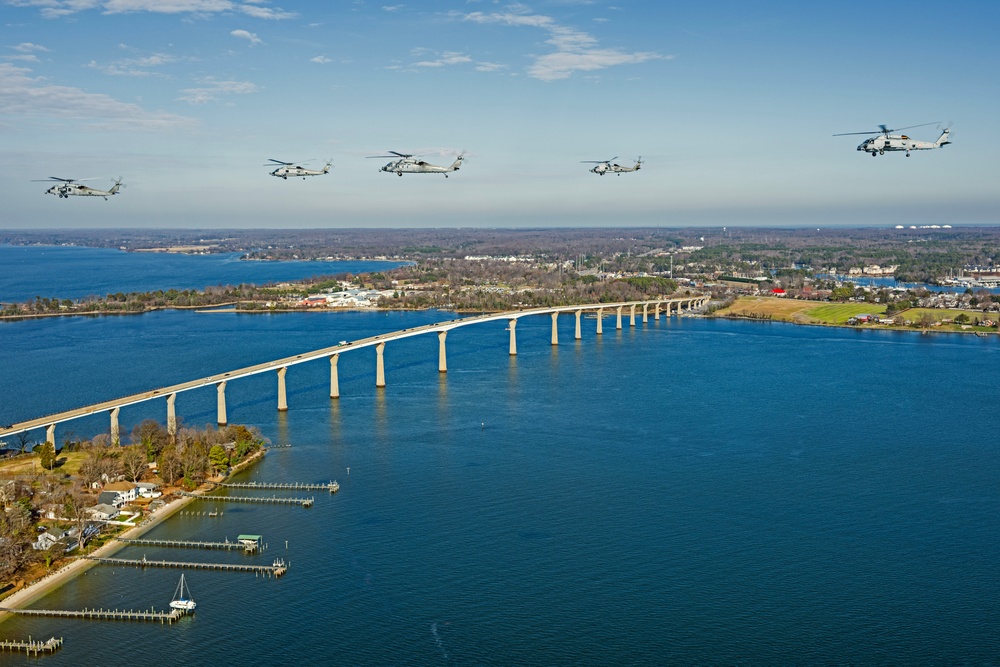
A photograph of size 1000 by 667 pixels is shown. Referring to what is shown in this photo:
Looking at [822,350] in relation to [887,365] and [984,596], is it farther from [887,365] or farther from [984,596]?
[984,596]

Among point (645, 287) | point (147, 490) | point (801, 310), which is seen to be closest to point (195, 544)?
point (147, 490)

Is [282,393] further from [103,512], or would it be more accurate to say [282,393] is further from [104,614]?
[104,614]

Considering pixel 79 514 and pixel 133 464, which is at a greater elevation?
pixel 133 464

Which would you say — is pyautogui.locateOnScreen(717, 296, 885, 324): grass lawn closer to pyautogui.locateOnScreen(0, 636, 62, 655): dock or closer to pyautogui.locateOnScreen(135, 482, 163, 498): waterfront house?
pyautogui.locateOnScreen(135, 482, 163, 498): waterfront house

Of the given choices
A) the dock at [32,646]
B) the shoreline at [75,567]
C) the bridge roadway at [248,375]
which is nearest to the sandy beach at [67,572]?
the shoreline at [75,567]

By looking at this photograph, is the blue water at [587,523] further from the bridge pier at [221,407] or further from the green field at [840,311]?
the green field at [840,311]
